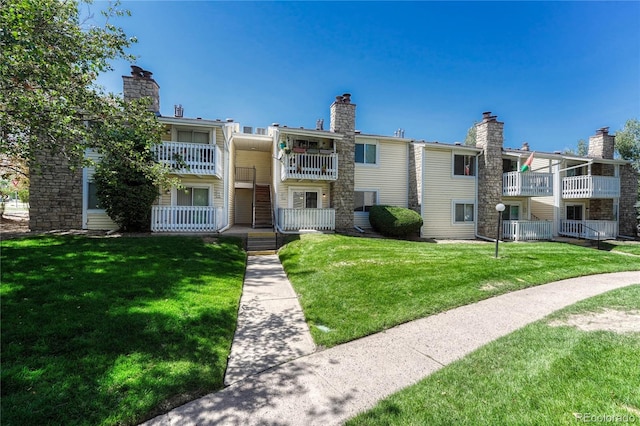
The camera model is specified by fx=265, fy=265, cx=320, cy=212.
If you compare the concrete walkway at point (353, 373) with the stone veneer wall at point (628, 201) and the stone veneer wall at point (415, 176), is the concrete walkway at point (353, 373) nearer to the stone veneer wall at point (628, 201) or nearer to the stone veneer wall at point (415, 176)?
the stone veneer wall at point (415, 176)

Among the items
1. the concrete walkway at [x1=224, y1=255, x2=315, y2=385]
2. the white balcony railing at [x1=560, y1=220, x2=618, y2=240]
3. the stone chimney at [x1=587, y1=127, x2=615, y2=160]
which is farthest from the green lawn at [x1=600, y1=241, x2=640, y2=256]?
the concrete walkway at [x1=224, y1=255, x2=315, y2=385]

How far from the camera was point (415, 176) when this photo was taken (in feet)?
53.3

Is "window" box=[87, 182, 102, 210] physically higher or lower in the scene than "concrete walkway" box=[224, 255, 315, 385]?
higher

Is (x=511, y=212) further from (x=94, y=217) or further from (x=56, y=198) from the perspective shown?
(x=56, y=198)

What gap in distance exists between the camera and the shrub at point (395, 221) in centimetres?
1419

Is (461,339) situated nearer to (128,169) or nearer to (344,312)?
(344,312)

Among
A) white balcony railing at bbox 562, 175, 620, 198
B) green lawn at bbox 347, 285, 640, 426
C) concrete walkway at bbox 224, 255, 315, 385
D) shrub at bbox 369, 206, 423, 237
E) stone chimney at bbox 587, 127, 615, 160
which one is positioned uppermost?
stone chimney at bbox 587, 127, 615, 160

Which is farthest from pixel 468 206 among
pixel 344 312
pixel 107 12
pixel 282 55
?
pixel 107 12

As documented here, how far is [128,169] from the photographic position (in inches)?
443

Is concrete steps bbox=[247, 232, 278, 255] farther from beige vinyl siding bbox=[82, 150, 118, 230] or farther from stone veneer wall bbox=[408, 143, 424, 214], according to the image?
stone veneer wall bbox=[408, 143, 424, 214]

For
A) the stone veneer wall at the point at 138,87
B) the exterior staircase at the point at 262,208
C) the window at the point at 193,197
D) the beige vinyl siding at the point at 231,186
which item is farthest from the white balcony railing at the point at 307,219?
the stone veneer wall at the point at 138,87

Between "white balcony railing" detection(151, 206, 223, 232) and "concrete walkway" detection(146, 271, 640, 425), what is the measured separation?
1047 cm

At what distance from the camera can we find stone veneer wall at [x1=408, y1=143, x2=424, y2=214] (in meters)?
15.9

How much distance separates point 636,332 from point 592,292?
9.26ft
